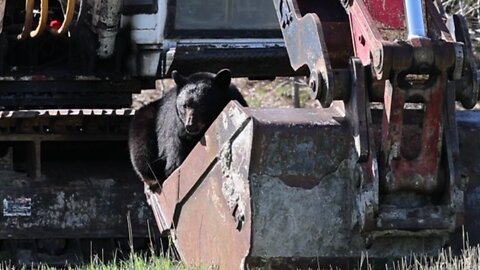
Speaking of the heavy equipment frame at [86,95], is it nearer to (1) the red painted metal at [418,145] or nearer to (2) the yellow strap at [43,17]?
(2) the yellow strap at [43,17]

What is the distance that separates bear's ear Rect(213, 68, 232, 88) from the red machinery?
176 cm

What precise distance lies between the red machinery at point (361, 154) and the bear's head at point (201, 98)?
5.02 ft

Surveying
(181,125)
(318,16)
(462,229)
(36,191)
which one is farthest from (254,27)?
(462,229)

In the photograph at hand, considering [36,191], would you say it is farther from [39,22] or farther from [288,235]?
[288,235]

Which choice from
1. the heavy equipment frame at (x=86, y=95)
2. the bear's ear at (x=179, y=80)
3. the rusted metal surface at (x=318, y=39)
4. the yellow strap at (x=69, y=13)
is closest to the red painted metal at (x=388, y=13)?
the rusted metal surface at (x=318, y=39)

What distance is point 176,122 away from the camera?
8180 mm

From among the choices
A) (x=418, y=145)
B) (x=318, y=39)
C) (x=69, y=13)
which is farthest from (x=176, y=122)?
(x=418, y=145)

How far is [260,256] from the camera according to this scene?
19.7 ft

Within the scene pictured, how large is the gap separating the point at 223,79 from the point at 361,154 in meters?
2.25

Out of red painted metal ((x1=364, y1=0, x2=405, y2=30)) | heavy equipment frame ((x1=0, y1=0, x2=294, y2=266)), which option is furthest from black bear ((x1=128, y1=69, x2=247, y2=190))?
red painted metal ((x1=364, y1=0, x2=405, y2=30))

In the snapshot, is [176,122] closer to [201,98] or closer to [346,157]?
[201,98]

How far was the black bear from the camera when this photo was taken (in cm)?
795

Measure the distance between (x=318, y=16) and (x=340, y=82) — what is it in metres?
0.60

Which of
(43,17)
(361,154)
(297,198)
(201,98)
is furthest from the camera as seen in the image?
(43,17)
